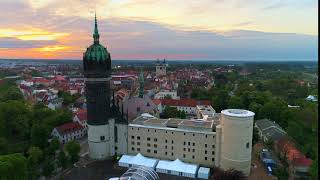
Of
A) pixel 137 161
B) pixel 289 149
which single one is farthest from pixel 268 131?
pixel 137 161

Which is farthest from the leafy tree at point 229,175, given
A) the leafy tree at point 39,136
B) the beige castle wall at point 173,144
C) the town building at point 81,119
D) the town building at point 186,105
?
the town building at point 186,105

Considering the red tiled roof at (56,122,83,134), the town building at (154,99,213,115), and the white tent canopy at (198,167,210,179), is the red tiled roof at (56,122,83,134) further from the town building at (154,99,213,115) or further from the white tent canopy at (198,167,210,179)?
the white tent canopy at (198,167,210,179)

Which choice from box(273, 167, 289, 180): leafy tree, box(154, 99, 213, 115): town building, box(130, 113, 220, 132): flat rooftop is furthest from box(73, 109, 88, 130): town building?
box(273, 167, 289, 180): leafy tree

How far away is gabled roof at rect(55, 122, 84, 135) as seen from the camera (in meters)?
50.3

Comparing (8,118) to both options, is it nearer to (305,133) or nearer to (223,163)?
(223,163)

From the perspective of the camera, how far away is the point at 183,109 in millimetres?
75188

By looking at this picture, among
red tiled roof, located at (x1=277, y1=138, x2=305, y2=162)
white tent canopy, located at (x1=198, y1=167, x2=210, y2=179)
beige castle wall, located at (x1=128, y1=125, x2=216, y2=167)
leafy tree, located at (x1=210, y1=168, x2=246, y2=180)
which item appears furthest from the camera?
beige castle wall, located at (x1=128, y1=125, x2=216, y2=167)

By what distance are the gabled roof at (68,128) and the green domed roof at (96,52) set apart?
619 inches

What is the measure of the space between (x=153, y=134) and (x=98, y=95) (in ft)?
28.3

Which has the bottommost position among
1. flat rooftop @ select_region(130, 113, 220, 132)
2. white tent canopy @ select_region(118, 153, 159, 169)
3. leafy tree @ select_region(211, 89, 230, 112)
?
white tent canopy @ select_region(118, 153, 159, 169)

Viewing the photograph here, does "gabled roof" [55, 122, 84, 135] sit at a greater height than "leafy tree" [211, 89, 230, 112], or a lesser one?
lesser

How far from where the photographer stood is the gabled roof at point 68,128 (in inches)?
1980

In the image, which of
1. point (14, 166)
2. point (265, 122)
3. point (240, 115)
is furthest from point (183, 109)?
point (14, 166)

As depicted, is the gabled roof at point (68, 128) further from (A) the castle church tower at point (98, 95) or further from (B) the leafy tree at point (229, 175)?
(B) the leafy tree at point (229, 175)
